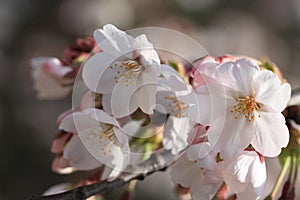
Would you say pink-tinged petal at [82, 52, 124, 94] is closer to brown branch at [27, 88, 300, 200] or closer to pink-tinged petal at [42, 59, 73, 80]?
brown branch at [27, 88, 300, 200]

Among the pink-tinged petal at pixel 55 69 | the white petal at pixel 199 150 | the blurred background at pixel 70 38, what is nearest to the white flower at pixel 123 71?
the white petal at pixel 199 150

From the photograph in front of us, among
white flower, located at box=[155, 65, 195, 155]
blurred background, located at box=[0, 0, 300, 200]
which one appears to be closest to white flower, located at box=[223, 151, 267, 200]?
white flower, located at box=[155, 65, 195, 155]

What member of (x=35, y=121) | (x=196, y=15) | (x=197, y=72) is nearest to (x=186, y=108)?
(x=197, y=72)

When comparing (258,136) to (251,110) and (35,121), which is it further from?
(35,121)

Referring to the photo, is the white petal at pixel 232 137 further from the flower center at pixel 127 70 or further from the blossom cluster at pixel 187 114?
the flower center at pixel 127 70

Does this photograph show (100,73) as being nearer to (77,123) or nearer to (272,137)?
(77,123)

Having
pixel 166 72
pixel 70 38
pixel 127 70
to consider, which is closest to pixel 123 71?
pixel 127 70
